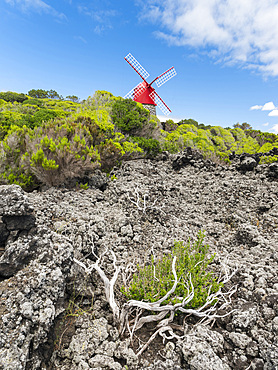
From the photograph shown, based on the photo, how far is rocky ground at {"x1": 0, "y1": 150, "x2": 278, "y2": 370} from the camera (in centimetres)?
219

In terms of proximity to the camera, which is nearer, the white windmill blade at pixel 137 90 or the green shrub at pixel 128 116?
the green shrub at pixel 128 116

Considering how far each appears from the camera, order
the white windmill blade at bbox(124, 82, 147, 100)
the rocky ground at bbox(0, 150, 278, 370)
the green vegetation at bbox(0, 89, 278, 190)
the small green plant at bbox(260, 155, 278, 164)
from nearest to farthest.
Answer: the rocky ground at bbox(0, 150, 278, 370) → the green vegetation at bbox(0, 89, 278, 190) → the small green plant at bbox(260, 155, 278, 164) → the white windmill blade at bbox(124, 82, 147, 100)

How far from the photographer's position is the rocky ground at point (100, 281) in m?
2.19

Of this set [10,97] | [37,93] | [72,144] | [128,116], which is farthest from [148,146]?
[37,93]

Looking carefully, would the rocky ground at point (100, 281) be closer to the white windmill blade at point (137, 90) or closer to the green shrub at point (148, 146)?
the green shrub at point (148, 146)

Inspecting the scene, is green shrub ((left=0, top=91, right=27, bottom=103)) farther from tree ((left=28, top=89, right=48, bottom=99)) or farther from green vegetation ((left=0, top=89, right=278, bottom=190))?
green vegetation ((left=0, top=89, right=278, bottom=190))

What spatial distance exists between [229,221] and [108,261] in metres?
3.12

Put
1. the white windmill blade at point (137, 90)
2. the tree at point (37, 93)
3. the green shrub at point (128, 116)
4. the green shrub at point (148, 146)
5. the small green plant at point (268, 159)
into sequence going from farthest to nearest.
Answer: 1. the tree at point (37, 93)
2. the white windmill blade at point (137, 90)
3. the green shrub at point (128, 116)
4. the green shrub at point (148, 146)
5. the small green plant at point (268, 159)

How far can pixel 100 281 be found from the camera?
3.17 meters

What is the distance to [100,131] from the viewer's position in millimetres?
6922

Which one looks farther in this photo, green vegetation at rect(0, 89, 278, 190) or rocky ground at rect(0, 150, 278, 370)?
green vegetation at rect(0, 89, 278, 190)

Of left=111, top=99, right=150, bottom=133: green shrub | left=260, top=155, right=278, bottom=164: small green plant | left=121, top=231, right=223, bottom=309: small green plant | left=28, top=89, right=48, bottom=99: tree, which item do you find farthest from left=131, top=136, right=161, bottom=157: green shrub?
left=28, top=89, right=48, bottom=99: tree

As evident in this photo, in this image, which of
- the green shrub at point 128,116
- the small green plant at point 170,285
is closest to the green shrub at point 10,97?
the green shrub at point 128,116

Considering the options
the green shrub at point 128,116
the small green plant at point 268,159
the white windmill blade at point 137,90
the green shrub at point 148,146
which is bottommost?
the small green plant at point 268,159
